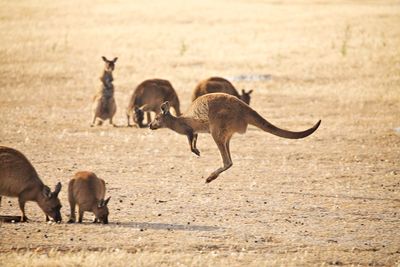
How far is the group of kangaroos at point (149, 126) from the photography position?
380 inches

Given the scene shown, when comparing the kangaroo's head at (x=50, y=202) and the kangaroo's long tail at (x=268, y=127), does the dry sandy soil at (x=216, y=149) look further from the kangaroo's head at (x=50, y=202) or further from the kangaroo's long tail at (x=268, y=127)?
the kangaroo's long tail at (x=268, y=127)

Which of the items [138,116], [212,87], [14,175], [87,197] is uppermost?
[212,87]

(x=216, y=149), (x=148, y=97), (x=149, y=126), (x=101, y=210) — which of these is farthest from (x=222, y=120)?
(x=148, y=97)

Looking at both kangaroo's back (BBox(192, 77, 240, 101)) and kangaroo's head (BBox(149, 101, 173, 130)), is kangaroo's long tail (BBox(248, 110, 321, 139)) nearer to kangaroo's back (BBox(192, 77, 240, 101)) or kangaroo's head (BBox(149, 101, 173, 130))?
kangaroo's head (BBox(149, 101, 173, 130))

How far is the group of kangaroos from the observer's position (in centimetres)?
966

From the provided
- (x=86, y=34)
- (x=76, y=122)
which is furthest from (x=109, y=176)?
(x=86, y=34)

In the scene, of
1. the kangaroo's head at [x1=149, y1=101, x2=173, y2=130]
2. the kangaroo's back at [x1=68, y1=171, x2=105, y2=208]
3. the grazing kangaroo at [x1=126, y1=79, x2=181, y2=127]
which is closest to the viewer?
the kangaroo's back at [x1=68, y1=171, x2=105, y2=208]

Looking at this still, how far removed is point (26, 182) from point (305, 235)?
317 cm

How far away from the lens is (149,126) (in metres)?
13.5

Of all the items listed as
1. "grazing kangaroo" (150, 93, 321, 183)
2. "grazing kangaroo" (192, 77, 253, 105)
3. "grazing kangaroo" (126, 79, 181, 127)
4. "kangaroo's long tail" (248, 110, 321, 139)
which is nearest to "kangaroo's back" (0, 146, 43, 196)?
"grazing kangaroo" (150, 93, 321, 183)

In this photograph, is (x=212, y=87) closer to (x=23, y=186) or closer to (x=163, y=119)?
(x=163, y=119)

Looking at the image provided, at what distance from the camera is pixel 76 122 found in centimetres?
1884

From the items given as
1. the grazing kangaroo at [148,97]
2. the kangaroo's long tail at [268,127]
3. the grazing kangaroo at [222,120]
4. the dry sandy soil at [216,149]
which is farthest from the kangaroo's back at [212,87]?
the kangaroo's long tail at [268,127]

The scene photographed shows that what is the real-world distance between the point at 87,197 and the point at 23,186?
76 cm
